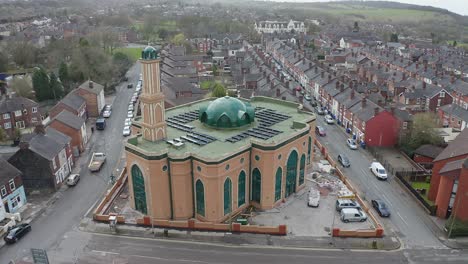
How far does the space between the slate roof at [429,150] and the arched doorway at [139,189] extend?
39.3 metres

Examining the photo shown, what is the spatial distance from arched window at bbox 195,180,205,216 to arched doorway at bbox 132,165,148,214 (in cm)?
572

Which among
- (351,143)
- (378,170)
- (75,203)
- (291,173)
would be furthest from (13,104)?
(378,170)

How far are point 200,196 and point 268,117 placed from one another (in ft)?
53.3

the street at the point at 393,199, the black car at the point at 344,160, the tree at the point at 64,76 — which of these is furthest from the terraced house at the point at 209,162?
the tree at the point at 64,76

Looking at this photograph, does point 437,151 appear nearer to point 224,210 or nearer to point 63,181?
point 224,210

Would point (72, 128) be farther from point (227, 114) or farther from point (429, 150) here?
point (429, 150)

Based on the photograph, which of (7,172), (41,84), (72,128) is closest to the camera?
(7,172)

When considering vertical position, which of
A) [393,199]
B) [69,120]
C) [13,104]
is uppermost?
[13,104]

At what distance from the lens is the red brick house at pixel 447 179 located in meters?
40.3

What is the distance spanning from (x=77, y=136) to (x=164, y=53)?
249 feet

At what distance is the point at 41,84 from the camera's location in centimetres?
8006

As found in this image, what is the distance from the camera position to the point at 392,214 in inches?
1689

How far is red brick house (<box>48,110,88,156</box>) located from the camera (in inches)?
2213

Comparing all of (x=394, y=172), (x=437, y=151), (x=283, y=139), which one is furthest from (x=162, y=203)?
(x=437, y=151)
